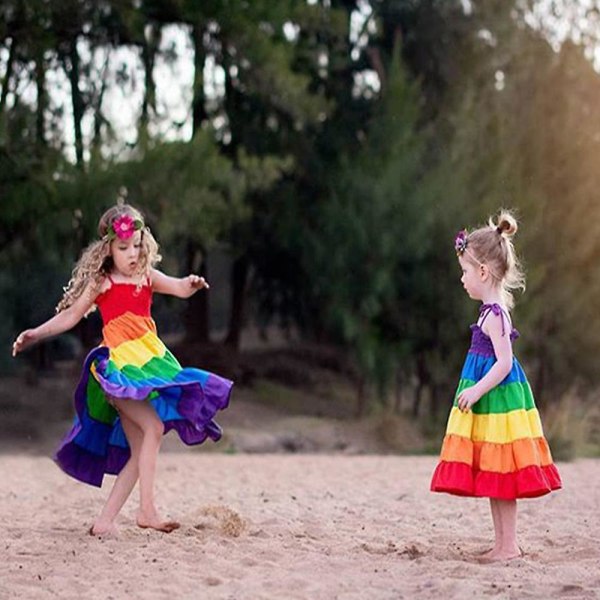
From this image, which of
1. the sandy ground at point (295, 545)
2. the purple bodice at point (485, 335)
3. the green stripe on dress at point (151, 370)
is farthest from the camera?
the green stripe on dress at point (151, 370)

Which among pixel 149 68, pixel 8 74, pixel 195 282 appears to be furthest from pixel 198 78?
pixel 195 282

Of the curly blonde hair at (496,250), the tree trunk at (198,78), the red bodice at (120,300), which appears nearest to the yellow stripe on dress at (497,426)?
the curly blonde hair at (496,250)

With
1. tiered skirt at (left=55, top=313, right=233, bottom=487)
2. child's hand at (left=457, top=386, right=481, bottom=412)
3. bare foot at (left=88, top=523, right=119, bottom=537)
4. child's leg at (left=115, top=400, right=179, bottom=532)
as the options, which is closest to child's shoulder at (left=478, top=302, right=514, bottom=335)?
child's hand at (left=457, top=386, right=481, bottom=412)

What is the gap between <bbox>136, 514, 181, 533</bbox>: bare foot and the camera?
19.2 ft

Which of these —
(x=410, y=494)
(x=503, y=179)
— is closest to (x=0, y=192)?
(x=503, y=179)

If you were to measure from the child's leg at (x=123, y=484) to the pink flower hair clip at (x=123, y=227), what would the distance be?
2.86ft

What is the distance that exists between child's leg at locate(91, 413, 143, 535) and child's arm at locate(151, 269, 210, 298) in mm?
657

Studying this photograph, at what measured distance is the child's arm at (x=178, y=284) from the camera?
18.9ft

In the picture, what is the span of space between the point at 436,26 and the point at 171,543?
1571 cm

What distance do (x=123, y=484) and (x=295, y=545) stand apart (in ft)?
2.91

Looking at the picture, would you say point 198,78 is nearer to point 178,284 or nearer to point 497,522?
point 178,284

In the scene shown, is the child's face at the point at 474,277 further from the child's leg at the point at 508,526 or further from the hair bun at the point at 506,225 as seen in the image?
the child's leg at the point at 508,526

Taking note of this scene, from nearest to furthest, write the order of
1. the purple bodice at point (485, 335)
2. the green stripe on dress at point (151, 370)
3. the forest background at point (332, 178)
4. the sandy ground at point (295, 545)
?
1. the sandy ground at point (295, 545)
2. the purple bodice at point (485, 335)
3. the green stripe on dress at point (151, 370)
4. the forest background at point (332, 178)

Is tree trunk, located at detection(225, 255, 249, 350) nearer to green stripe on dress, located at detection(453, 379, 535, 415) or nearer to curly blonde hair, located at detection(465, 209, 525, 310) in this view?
curly blonde hair, located at detection(465, 209, 525, 310)
